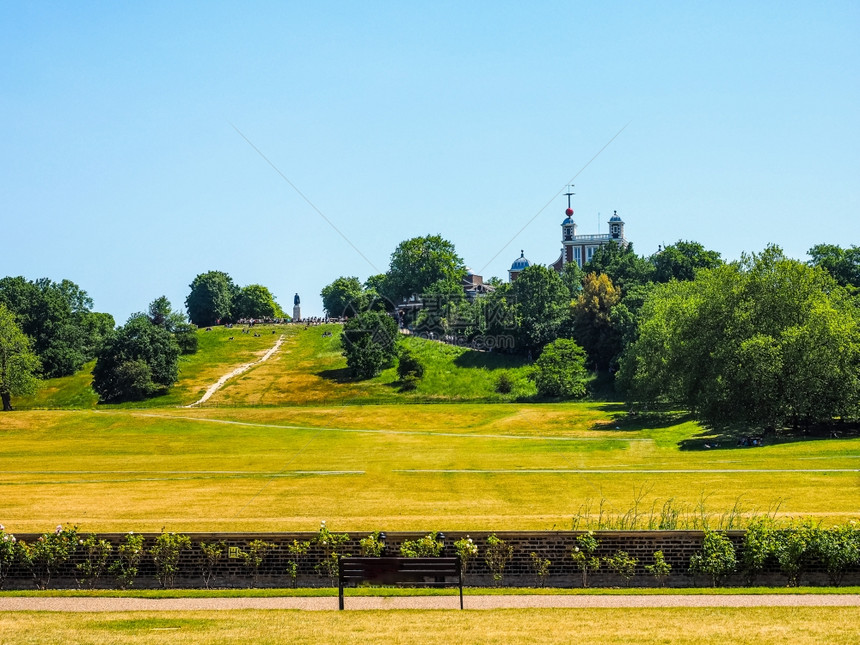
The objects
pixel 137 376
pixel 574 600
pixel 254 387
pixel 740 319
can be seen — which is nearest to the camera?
pixel 574 600

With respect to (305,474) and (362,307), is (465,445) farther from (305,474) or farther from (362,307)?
(362,307)

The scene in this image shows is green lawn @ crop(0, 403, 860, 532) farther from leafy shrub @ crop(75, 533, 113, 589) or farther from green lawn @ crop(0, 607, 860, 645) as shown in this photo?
green lawn @ crop(0, 607, 860, 645)

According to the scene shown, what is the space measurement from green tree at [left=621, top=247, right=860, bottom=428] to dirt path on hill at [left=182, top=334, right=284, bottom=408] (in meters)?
53.5

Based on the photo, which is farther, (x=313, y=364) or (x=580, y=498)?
(x=313, y=364)

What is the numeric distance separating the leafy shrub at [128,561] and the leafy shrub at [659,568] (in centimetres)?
1253

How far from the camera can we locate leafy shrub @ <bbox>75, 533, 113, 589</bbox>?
22.8 meters

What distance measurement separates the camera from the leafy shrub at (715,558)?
21.5 m

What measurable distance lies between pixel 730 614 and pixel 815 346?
1763 inches

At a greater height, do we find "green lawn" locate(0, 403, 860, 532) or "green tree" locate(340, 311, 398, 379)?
"green tree" locate(340, 311, 398, 379)

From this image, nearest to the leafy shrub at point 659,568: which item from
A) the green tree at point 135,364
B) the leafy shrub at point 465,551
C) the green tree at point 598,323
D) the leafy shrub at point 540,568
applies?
the leafy shrub at point 540,568

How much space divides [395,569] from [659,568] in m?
6.70

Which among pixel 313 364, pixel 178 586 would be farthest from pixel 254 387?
pixel 178 586

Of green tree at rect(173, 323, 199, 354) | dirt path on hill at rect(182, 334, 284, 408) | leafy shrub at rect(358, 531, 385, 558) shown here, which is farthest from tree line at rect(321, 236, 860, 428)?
leafy shrub at rect(358, 531, 385, 558)

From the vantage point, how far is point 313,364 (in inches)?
4825
